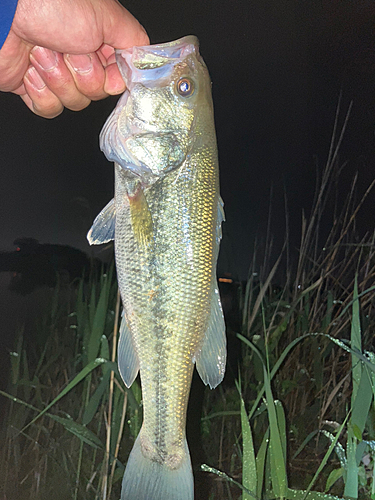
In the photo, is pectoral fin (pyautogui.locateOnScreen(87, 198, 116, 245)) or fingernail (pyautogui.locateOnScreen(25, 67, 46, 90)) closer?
pectoral fin (pyautogui.locateOnScreen(87, 198, 116, 245))

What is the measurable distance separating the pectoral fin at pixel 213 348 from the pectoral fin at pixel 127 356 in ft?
0.44

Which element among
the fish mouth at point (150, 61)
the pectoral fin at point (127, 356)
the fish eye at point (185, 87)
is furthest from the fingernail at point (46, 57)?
the pectoral fin at point (127, 356)

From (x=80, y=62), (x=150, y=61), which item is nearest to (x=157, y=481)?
(x=150, y=61)

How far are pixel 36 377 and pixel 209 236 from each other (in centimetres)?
147

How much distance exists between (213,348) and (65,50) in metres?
0.77

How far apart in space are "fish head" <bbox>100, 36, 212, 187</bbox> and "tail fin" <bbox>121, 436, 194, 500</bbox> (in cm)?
58

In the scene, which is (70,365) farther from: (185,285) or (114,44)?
(114,44)

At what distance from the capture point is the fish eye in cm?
83

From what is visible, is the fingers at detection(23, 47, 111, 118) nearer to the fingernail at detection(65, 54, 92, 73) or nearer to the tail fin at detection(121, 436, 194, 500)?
the fingernail at detection(65, 54, 92, 73)

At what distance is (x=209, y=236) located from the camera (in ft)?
2.52

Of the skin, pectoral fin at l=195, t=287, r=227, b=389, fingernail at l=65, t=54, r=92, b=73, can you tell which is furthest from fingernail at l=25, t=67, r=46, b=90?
pectoral fin at l=195, t=287, r=227, b=389

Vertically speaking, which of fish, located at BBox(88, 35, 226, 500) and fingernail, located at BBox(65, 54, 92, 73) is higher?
fingernail, located at BBox(65, 54, 92, 73)

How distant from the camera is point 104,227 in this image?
0.81 metres

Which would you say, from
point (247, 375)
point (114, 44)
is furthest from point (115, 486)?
point (114, 44)
